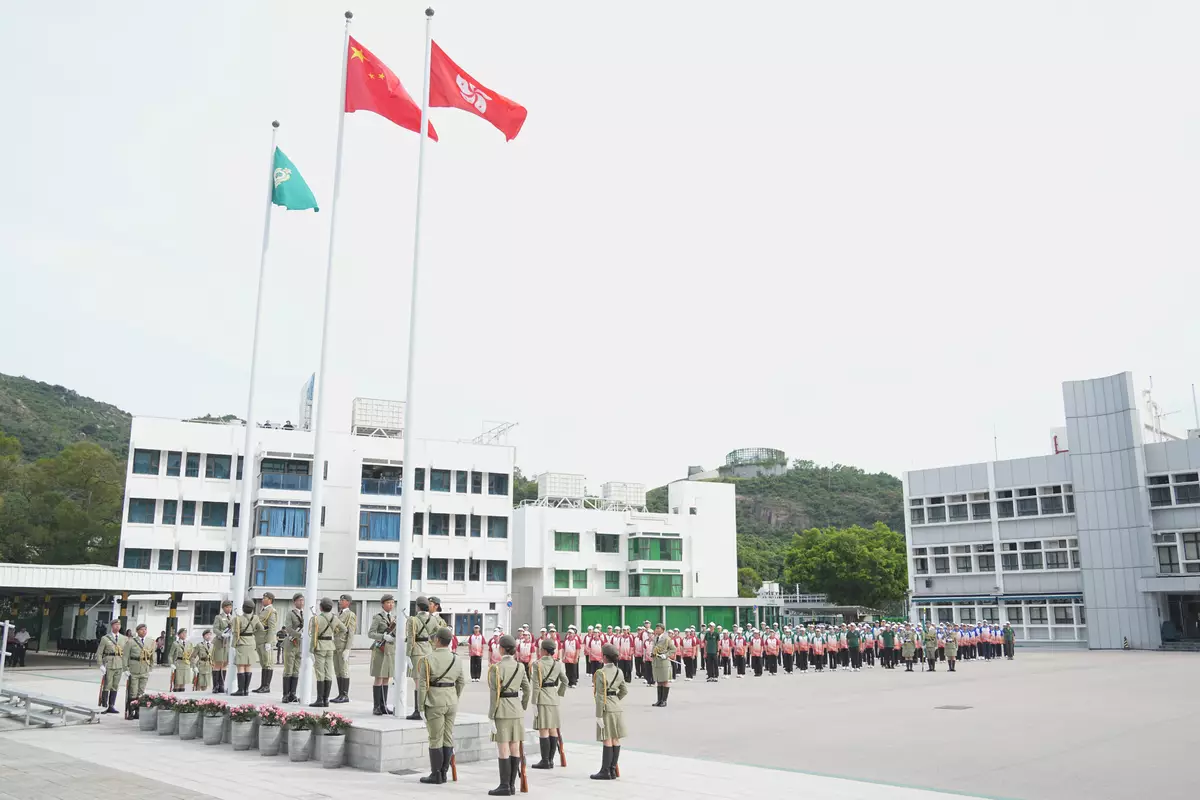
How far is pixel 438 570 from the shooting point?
49938 millimetres

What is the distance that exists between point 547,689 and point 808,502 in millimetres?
104059

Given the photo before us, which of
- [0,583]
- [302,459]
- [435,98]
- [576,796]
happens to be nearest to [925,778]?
[576,796]

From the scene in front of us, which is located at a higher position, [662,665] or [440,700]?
[440,700]

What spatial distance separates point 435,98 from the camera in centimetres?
1524

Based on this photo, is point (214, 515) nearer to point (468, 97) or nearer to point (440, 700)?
point (468, 97)

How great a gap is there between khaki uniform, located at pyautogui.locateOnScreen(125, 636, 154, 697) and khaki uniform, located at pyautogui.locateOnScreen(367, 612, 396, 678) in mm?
6095

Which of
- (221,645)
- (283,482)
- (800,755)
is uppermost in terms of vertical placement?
(283,482)

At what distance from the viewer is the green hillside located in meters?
102

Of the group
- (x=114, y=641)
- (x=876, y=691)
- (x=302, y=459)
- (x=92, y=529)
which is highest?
(x=302, y=459)

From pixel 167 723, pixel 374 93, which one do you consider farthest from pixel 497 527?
pixel 374 93

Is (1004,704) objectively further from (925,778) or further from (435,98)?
(435,98)

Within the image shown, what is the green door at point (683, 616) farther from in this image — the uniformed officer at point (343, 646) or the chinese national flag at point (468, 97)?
the chinese national flag at point (468, 97)

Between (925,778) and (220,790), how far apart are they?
7952mm

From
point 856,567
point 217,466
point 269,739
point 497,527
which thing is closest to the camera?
point 269,739
